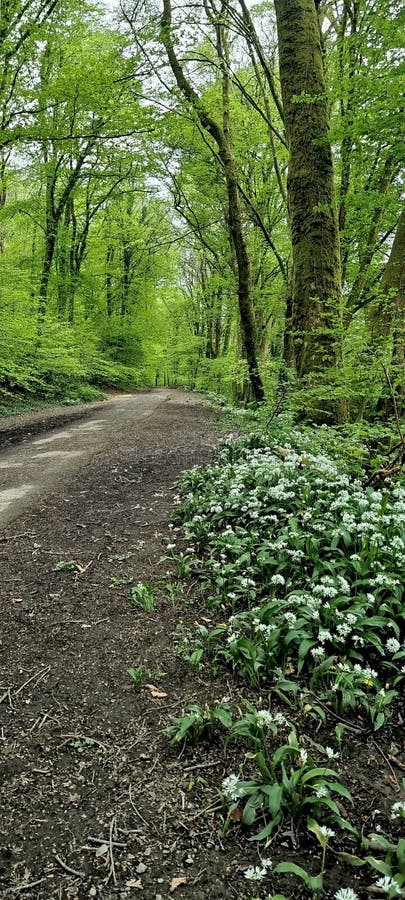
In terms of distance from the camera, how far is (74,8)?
582 inches

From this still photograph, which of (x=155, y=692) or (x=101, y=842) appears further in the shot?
(x=155, y=692)

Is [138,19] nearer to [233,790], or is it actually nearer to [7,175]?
[7,175]

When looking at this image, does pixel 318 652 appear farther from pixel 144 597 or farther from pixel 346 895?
pixel 144 597

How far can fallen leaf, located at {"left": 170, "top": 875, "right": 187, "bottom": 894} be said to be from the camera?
1.78 meters

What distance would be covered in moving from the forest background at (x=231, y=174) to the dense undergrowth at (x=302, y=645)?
161 centimetres

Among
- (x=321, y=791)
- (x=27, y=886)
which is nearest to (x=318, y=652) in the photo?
(x=321, y=791)

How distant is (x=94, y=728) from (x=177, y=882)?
2.92 ft

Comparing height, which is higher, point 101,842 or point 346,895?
point 346,895

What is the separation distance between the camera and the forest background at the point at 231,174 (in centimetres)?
599

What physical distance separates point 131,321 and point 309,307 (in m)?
18.8

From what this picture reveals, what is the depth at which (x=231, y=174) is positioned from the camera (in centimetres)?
994

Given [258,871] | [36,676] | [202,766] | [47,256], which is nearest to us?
[258,871]

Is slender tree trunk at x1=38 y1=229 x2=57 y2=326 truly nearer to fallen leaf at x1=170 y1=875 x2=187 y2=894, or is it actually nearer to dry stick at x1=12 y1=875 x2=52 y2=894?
dry stick at x1=12 y1=875 x2=52 y2=894

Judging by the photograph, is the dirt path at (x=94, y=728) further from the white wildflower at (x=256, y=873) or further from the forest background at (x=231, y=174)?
the forest background at (x=231, y=174)
